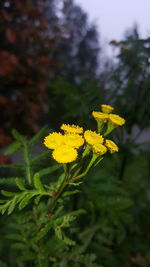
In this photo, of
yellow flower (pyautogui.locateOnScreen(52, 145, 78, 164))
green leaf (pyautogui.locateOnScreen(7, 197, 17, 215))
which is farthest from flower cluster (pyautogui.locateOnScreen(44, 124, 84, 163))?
green leaf (pyautogui.locateOnScreen(7, 197, 17, 215))

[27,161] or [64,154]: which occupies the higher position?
[27,161]

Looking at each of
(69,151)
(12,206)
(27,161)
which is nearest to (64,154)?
(69,151)

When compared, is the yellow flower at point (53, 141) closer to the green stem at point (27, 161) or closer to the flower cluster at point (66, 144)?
the flower cluster at point (66, 144)

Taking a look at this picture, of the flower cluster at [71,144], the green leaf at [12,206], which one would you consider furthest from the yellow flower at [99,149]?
the green leaf at [12,206]

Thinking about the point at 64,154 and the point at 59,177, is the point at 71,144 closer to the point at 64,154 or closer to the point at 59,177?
the point at 64,154

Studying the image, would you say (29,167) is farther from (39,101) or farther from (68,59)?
(68,59)

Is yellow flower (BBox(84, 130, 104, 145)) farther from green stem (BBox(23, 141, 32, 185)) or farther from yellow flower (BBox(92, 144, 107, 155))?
green stem (BBox(23, 141, 32, 185))
